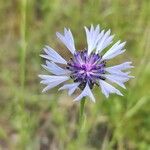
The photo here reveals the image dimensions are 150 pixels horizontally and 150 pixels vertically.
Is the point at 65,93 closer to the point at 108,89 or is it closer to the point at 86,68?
the point at 86,68

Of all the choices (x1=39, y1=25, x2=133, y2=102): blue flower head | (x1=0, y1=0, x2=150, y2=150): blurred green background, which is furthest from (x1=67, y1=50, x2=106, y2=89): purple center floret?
(x1=0, y1=0, x2=150, y2=150): blurred green background

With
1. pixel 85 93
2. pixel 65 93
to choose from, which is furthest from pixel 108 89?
pixel 65 93

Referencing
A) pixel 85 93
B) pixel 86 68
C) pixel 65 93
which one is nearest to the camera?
pixel 85 93

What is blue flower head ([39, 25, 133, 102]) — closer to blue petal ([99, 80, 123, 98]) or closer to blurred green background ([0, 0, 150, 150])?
blue petal ([99, 80, 123, 98])

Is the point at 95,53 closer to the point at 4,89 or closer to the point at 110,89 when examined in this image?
the point at 110,89

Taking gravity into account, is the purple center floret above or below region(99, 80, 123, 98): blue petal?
above

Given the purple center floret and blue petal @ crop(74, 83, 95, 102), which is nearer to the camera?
blue petal @ crop(74, 83, 95, 102)

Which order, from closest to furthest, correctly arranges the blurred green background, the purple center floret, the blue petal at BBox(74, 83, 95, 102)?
the blue petal at BBox(74, 83, 95, 102)
the purple center floret
the blurred green background

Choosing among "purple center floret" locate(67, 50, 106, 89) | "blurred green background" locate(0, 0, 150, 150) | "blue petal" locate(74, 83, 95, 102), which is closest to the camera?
"blue petal" locate(74, 83, 95, 102)

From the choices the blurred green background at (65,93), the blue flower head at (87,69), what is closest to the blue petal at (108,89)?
the blue flower head at (87,69)
